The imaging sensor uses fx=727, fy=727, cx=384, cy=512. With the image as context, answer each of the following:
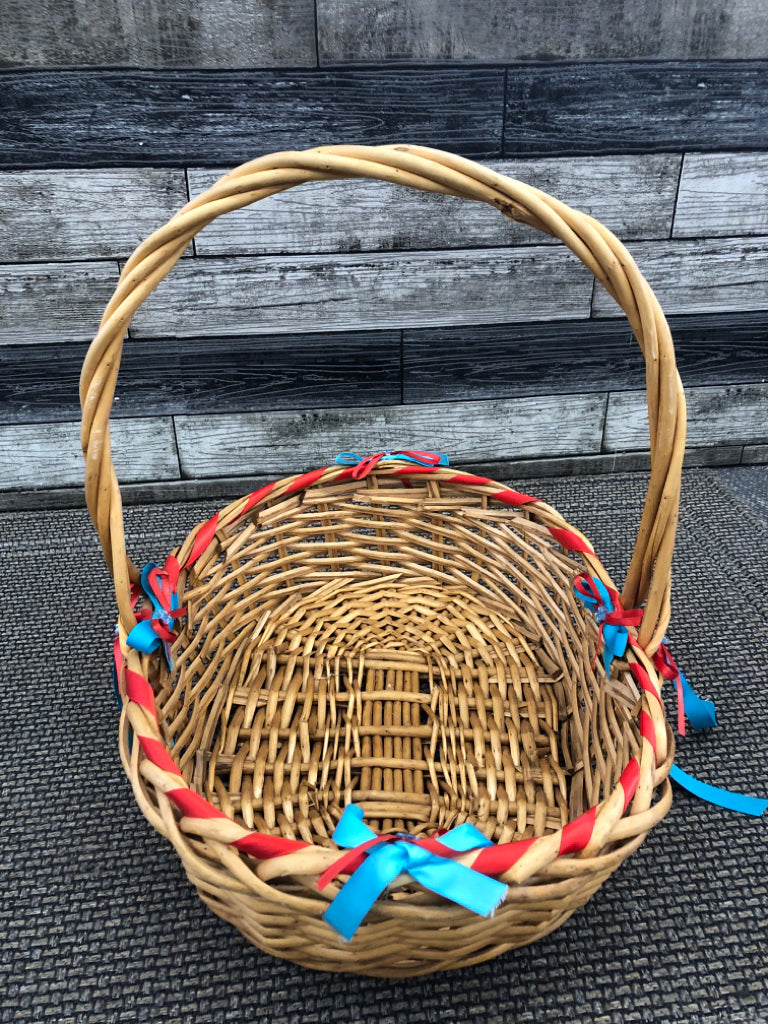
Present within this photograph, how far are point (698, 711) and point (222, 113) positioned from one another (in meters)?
0.89

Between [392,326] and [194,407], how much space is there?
1.06 feet

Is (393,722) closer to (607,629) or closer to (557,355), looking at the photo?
(607,629)

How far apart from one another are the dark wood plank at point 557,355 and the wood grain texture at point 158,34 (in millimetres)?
405

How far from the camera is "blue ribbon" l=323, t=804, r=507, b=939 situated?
0.38m

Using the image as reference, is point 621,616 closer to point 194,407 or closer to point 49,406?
point 194,407

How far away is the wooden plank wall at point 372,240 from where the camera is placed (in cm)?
91

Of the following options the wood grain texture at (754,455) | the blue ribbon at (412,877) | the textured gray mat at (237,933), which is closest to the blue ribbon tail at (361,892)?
the blue ribbon at (412,877)

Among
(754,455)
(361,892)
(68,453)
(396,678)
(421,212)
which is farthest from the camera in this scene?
(754,455)

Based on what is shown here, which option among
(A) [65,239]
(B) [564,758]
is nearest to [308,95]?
(A) [65,239]

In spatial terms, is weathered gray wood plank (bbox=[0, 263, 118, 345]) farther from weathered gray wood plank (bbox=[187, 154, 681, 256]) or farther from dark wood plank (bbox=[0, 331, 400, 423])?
weathered gray wood plank (bbox=[187, 154, 681, 256])

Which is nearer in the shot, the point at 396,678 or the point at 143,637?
the point at 143,637

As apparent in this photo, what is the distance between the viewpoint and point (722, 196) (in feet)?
3.41

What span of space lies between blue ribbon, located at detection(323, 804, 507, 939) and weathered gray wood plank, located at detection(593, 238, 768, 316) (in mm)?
903

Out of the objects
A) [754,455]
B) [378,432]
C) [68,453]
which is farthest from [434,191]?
[754,455]
